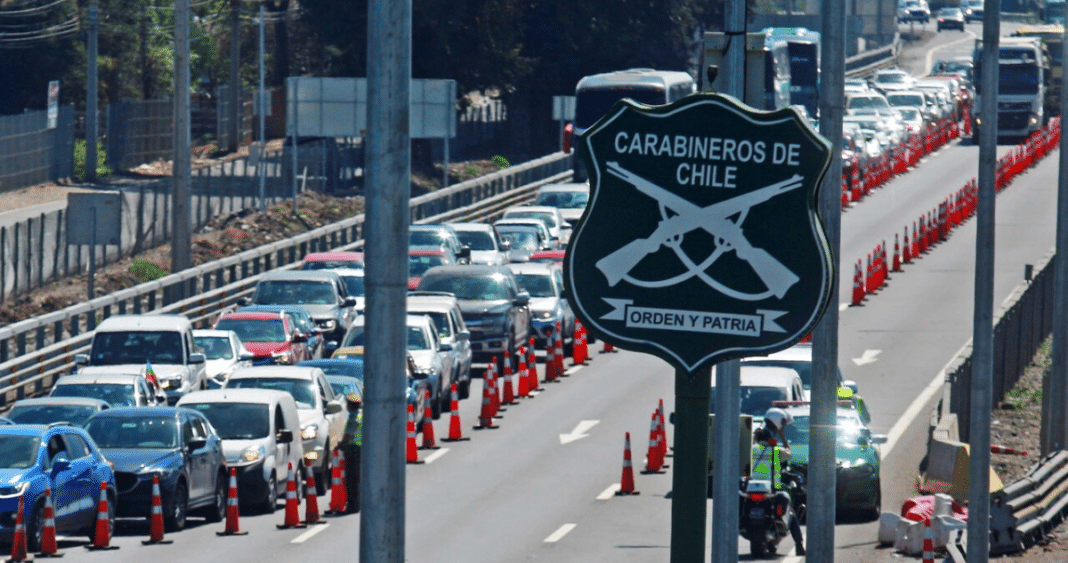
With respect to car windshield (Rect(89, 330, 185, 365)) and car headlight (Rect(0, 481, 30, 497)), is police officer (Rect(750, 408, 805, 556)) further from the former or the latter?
car windshield (Rect(89, 330, 185, 365))

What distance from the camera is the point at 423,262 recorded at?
1726 inches

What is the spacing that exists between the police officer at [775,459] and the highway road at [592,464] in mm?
899

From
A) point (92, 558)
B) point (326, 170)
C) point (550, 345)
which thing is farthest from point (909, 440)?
point (326, 170)

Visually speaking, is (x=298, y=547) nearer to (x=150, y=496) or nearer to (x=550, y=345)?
(x=150, y=496)

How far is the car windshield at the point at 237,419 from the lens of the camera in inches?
1031

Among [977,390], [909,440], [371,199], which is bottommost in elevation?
[909,440]

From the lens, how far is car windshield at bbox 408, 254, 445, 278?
43500mm

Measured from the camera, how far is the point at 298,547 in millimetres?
23250

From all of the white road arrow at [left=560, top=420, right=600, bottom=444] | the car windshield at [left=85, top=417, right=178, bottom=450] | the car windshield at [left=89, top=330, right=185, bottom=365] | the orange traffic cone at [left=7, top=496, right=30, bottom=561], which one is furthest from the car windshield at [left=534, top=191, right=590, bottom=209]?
the orange traffic cone at [left=7, top=496, right=30, bottom=561]

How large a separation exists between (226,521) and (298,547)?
4.85 feet

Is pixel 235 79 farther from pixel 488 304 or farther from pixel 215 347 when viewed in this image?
pixel 215 347

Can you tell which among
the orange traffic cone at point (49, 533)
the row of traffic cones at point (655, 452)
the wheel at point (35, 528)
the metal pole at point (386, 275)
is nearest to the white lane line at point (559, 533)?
the row of traffic cones at point (655, 452)

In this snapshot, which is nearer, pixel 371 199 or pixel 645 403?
pixel 371 199

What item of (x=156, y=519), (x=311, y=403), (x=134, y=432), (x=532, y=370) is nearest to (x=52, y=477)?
(x=156, y=519)
